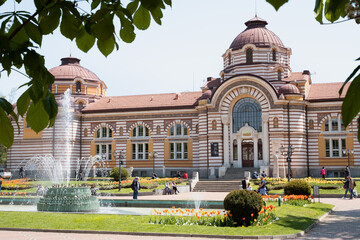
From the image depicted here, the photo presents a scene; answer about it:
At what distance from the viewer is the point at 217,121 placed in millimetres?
41000

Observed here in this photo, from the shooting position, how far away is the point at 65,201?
1977 centimetres

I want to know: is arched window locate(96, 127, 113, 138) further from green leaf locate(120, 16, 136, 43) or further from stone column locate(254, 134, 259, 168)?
green leaf locate(120, 16, 136, 43)

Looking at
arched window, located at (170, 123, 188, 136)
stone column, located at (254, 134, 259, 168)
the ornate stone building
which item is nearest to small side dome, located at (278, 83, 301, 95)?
the ornate stone building

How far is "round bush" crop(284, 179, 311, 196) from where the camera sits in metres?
23.1

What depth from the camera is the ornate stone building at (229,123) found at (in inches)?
1559

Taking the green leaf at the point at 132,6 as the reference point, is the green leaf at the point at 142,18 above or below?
below

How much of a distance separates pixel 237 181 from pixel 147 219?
20.4 metres

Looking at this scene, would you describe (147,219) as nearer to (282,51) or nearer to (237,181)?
(237,181)

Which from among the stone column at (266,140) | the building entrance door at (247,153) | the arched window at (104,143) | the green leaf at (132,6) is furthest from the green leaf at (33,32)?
the arched window at (104,143)

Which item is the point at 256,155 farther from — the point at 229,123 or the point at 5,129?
the point at 5,129

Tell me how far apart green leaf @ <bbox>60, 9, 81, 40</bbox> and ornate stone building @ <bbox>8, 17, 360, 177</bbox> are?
36514mm

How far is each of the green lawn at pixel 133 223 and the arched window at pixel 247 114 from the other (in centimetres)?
2269

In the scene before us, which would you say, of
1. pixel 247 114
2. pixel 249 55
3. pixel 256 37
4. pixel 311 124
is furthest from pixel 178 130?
pixel 311 124

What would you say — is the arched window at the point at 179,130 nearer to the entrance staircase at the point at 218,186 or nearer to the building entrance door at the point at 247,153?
the building entrance door at the point at 247,153
